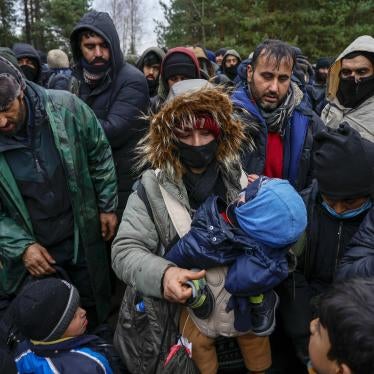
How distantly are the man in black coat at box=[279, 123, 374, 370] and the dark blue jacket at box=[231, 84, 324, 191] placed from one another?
1.65ft

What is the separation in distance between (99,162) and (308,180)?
4.70 feet

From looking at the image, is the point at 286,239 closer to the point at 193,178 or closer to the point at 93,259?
the point at 193,178

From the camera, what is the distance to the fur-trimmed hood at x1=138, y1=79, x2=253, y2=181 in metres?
2.01

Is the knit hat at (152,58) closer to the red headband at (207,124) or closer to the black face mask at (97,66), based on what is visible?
the black face mask at (97,66)

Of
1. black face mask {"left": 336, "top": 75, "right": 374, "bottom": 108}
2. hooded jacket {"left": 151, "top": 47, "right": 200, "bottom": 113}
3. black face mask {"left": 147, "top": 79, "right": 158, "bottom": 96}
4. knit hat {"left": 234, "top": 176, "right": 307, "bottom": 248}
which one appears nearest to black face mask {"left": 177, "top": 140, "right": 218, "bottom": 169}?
knit hat {"left": 234, "top": 176, "right": 307, "bottom": 248}

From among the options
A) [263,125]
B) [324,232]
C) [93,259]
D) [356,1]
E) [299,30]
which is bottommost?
[93,259]

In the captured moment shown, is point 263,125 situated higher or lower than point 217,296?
higher

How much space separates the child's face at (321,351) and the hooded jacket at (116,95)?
2.19m

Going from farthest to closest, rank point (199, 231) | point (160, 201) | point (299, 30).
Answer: point (299, 30)
point (160, 201)
point (199, 231)

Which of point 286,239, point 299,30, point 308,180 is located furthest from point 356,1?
point 286,239

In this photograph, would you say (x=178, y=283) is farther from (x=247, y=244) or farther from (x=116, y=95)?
(x=116, y=95)

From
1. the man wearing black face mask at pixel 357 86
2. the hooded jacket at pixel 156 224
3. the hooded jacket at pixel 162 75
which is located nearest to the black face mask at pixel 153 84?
the hooded jacket at pixel 162 75

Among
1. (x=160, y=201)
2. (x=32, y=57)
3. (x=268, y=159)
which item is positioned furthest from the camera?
(x=32, y=57)

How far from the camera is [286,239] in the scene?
5.54ft
